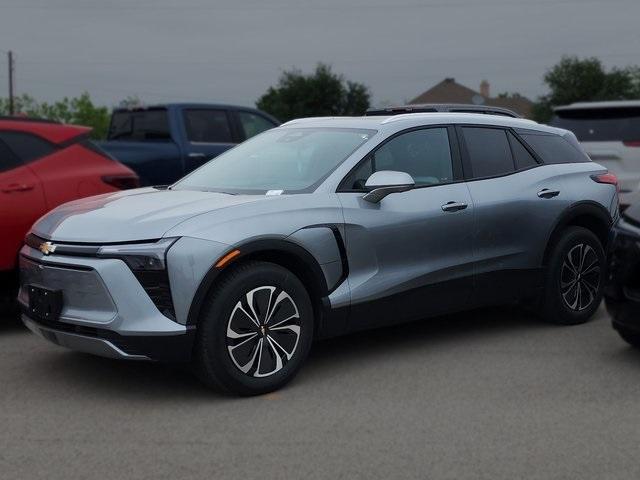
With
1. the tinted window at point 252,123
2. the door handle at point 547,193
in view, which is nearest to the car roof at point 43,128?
the door handle at point 547,193

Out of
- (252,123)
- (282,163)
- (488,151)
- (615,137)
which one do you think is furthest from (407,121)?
(252,123)

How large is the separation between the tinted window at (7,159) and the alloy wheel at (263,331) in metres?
2.90

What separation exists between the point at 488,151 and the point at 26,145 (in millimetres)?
3595

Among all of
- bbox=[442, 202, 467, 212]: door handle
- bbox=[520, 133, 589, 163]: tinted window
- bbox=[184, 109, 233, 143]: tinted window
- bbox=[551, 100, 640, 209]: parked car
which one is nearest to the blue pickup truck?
bbox=[184, 109, 233, 143]: tinted window

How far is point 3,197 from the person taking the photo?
7168mm

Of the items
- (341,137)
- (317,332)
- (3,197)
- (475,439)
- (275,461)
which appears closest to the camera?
(275,461)

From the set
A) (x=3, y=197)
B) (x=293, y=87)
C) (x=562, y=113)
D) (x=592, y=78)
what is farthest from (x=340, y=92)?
(x=3, y=197)

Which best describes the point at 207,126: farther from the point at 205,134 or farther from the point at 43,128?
the point at 43,128

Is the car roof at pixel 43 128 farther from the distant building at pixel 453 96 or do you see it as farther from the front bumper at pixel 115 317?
the distant building at pixel 453 96

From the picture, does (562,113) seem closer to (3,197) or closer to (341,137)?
(341,137)

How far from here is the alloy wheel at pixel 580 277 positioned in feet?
24.0

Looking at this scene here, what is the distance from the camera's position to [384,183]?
233 inches

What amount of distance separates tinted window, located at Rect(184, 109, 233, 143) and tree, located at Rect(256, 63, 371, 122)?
66.9 m

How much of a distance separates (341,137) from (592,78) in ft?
269
